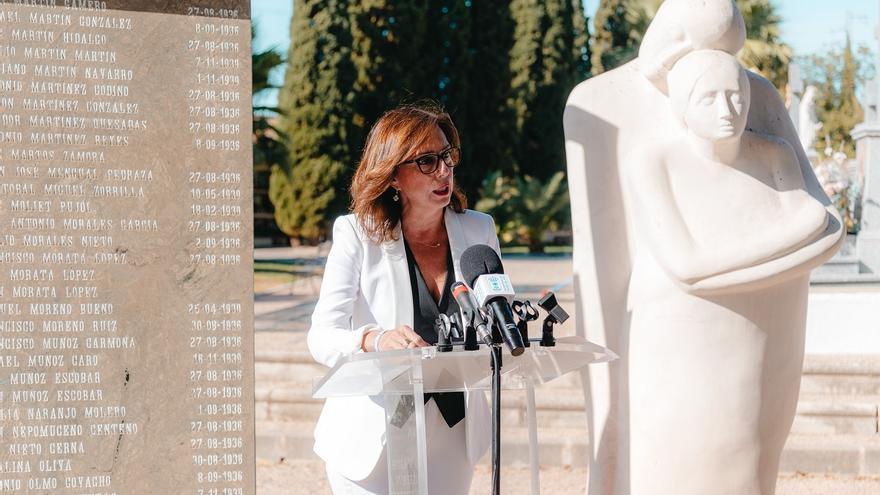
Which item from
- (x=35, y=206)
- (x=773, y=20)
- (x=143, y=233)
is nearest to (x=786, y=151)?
(x=143, y=233)

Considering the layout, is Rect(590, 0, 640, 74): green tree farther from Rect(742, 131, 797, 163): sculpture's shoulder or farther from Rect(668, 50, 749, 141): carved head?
Rect(668, 50, 749, 141): carved head

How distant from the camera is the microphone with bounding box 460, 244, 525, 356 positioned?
1.89 metres

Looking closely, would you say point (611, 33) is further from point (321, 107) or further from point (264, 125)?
point (264, 125)

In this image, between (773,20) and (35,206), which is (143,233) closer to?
(35,206)

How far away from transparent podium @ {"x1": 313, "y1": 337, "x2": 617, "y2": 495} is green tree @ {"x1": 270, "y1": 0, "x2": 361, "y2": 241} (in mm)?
21007

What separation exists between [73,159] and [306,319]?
8.54 meters

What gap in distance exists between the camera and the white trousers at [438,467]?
8.66 feet

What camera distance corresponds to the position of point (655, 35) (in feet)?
8.32

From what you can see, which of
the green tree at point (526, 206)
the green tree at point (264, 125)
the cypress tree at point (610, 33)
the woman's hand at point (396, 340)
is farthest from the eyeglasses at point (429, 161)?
the cypress tree at point (610, 33)

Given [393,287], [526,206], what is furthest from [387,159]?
[526,206]

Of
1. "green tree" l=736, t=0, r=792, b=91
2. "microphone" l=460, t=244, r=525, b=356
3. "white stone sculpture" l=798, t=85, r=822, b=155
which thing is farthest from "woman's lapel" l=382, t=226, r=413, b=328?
"green tree" l=736, t=0, r=792, b=91

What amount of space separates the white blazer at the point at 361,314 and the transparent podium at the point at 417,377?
28 centimetres

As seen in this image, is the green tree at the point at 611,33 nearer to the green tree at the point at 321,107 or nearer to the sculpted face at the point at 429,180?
the green tree at the point at 321,107

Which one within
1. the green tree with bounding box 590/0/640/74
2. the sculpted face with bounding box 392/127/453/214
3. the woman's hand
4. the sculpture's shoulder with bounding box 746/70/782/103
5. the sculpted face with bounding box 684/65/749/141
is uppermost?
the green tree with bounding box 590/0/640/74
